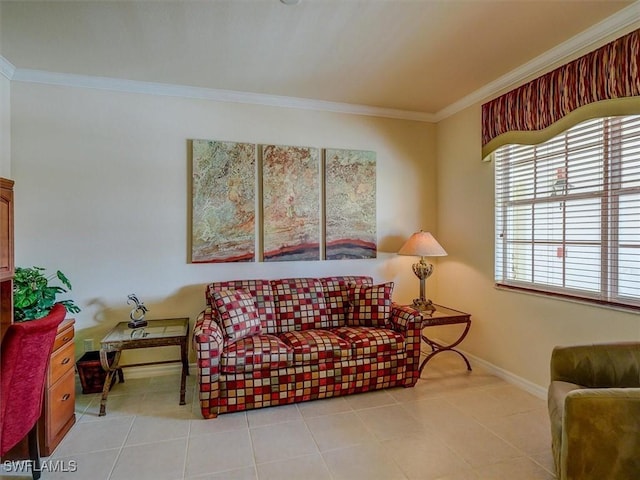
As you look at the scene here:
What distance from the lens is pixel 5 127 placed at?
2838mm

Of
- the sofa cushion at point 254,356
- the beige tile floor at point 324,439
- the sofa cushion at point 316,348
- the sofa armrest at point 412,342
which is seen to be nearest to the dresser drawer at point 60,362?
the beige tile floor at point 324,439

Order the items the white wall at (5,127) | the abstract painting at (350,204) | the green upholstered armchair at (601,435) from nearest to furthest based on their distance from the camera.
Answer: the green upholstered armchair at (601,435), the white wall at (5,127), the abstract painting at (350,204)

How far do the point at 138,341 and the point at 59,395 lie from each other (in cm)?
55

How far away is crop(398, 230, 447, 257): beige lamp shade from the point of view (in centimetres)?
345

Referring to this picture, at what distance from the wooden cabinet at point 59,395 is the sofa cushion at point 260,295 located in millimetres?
1066

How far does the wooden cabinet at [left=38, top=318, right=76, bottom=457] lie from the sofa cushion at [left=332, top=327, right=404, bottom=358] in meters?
1.99

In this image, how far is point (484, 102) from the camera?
3410mm

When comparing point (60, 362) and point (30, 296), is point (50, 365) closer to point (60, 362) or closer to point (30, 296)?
point (60, 362)

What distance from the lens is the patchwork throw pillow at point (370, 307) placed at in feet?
10.5

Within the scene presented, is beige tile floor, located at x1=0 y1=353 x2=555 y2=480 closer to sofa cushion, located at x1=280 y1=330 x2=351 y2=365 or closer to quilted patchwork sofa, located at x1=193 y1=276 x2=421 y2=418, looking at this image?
quilted patchwork sofa, located at x1=193 y1=276 x2=421 y2=418

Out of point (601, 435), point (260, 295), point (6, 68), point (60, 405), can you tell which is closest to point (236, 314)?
point (260, 295)

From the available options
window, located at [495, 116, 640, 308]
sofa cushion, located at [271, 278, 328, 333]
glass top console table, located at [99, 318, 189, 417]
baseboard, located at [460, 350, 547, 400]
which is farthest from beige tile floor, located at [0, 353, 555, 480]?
window, located at [495, 116, 640, 308]

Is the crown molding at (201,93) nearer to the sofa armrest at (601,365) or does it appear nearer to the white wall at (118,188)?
the white wall at (118,188)

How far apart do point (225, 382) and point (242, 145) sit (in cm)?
218
